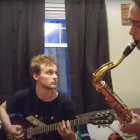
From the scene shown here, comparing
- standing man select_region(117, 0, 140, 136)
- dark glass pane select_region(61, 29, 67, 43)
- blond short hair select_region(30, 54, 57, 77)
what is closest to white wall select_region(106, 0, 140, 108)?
dark glass pane select_region(61, 29, 67, 43)

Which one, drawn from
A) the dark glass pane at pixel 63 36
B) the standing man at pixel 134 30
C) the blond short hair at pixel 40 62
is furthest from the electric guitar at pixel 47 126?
the dark glass pane at pixel 63 36

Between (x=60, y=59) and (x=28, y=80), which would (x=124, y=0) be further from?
(x=28, y=80)

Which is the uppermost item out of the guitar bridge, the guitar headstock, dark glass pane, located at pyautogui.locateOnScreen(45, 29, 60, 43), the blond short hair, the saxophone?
dark glass pane, located at pyautogui.locateOnScreen(45, 29, 60, 43)

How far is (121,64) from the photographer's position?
319cm

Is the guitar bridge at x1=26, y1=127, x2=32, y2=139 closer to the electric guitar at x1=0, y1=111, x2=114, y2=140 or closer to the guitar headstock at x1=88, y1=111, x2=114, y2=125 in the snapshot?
the electric guitar at x1=0, y1=111, x2=114, y2=140

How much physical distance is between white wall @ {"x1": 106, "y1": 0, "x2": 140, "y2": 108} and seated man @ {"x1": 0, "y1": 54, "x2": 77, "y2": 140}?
1044 millimetres

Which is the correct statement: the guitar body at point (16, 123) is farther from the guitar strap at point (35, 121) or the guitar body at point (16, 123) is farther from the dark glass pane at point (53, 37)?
the dark glass pane at point (53, 37)

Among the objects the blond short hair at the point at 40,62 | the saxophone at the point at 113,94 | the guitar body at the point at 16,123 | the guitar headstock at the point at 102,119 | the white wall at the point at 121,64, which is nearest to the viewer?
the saxophone at the point at 113,94

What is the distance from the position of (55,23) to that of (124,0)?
926 mm

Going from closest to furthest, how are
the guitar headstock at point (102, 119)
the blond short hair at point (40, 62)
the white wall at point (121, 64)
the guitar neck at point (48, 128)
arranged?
the guitar headstock at point (102, 119) < the guitar neck at point (48, 128) < the blond short hair at point (40, 62) < the white wall at point (121, 64)

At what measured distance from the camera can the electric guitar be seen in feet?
6.52

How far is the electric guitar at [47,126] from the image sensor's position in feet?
6.52

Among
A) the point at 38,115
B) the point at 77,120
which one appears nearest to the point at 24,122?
the point at 38,115

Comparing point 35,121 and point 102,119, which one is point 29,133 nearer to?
point 35,121
